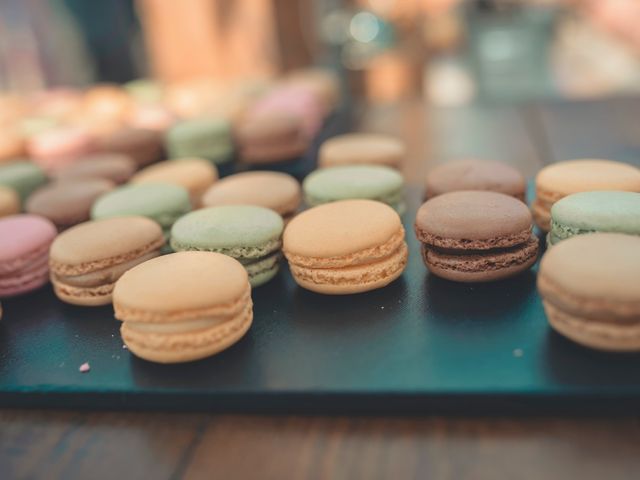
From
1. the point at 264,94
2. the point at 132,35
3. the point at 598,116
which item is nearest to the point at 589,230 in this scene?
the point at 598,116

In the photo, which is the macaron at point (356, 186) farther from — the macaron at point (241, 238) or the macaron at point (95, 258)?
the macaron at point (95, 258)

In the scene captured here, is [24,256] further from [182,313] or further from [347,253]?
[347,253]

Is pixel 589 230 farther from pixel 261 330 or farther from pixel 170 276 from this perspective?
pixel 170 276

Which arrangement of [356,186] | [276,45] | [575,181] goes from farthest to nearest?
[276,45] < [356,186] < [575,181]

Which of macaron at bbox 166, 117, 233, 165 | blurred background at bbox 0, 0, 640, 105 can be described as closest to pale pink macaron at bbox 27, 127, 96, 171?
macaron at bbox 166, 117, 233, 165

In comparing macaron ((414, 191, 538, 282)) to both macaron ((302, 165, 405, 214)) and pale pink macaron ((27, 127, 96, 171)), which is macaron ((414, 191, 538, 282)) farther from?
pale pink macaron ((27, 127, 96, 171))

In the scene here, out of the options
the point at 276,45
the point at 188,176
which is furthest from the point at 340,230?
the point at 276,45

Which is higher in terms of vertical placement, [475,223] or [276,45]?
[276,45]

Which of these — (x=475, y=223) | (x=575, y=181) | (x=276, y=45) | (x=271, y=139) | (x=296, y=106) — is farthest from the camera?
(x=276, y=45)
